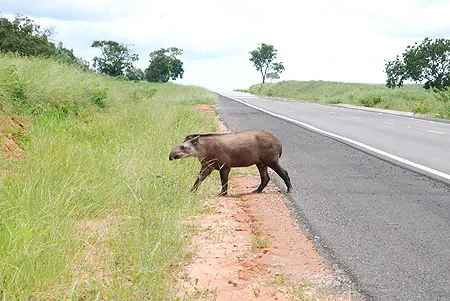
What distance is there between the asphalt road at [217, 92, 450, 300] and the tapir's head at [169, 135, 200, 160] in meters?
1.58

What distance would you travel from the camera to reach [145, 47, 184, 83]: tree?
329ft

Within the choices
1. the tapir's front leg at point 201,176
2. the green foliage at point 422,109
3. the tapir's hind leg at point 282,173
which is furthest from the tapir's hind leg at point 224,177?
the green foliage at point 422,109

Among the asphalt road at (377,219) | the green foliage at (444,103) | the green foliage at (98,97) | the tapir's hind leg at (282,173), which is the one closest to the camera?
the asphalt road at (377,219)

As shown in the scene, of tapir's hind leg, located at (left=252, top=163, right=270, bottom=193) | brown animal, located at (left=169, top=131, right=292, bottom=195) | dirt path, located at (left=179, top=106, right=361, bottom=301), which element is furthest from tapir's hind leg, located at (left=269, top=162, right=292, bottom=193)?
dirt path, located at (left=179, top=106, right=361, bottom=301)

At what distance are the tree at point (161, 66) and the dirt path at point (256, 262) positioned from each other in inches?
3738

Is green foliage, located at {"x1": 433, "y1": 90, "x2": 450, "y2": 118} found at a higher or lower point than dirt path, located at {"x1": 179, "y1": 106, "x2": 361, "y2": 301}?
lower

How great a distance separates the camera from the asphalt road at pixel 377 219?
4594 millimetres

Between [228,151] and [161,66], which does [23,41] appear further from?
[161,66]

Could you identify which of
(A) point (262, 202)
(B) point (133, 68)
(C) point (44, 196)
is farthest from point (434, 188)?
(B) point (133, 68)

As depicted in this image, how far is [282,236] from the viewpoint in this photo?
19.5 ft

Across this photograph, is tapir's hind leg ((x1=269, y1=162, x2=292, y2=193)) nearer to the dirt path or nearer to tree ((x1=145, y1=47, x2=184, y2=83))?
the dirt path

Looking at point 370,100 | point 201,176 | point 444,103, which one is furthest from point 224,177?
point 370,100

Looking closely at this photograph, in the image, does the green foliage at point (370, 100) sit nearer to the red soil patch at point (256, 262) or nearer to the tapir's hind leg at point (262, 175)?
the tapir's hind leg at point (262, 175)

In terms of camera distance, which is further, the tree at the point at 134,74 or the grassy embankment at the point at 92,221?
the tree at the point at 134,74
